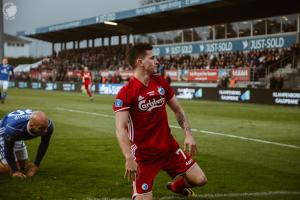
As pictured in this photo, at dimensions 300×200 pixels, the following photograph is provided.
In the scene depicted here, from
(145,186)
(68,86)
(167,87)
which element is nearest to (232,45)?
(68,86)

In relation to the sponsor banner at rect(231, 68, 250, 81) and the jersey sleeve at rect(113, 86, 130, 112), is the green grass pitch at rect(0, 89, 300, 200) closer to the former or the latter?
the jersey sleeve at rect(113, 86, 130, 112)

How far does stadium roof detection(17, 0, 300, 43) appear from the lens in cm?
3750

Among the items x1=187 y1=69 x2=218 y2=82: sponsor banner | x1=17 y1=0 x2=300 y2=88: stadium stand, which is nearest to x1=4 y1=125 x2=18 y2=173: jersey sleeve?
x1=17 y1=0 x2=300 y2=88: stadium stand

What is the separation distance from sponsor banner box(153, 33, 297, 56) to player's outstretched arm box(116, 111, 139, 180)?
89.8 feet

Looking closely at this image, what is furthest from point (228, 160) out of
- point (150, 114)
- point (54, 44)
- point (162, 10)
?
point (54, 44)

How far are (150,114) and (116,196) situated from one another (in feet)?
4.67

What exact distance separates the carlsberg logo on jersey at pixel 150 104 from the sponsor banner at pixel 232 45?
1060 inches

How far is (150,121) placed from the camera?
5.81 meters

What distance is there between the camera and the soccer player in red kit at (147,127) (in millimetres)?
5504

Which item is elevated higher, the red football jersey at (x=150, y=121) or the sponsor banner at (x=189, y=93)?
the red football jersey at (x=150, y=121)

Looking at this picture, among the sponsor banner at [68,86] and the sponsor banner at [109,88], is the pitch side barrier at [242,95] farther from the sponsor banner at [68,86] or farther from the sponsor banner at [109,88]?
the sponsor banner at [68,86]

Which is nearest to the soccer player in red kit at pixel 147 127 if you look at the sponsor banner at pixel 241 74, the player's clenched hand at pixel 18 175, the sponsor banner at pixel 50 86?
the player's clenched hand at pixel 18 175

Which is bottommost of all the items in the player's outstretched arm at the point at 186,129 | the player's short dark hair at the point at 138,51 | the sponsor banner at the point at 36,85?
the sponsor banner at the point at 36,85

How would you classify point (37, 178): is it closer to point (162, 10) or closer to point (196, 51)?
point (162, 10)
